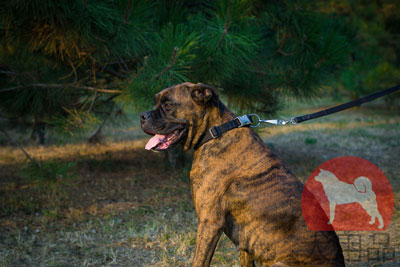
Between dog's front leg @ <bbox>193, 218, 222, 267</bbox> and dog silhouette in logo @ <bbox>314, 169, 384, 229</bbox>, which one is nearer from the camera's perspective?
dog's front leg @ <bbox>193, 218, 222, 267</bbox>

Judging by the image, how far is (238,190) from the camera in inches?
85.2

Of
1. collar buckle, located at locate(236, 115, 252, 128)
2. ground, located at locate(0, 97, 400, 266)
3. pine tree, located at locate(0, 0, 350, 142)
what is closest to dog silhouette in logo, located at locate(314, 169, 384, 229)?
ground, located at locate(0, 97, 400, 266)

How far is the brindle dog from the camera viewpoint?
6.75 feet

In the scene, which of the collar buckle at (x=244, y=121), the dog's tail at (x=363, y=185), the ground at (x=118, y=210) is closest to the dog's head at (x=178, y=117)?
the collar buckle at (x=244, y=121)

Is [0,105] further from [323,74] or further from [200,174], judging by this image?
[323,74]

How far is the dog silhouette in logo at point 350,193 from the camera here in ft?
14.3

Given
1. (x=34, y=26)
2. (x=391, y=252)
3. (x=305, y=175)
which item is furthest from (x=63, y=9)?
(x=305, y=175)

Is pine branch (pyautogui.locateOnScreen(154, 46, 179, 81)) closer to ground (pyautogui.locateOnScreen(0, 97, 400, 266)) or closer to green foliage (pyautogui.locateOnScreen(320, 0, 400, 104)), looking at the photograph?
ground (pyautogui.locateOnScreen(0, 97, 400, 266))

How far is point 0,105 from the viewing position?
5.31 m

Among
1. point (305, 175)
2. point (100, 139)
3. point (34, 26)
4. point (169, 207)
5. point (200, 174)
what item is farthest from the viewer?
point (100, 139)

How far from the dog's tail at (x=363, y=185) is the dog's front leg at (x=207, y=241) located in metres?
3.70

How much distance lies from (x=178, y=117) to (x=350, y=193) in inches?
142

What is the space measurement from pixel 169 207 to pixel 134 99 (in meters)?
1.57

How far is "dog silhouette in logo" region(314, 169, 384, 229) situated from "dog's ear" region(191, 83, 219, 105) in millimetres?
2474
